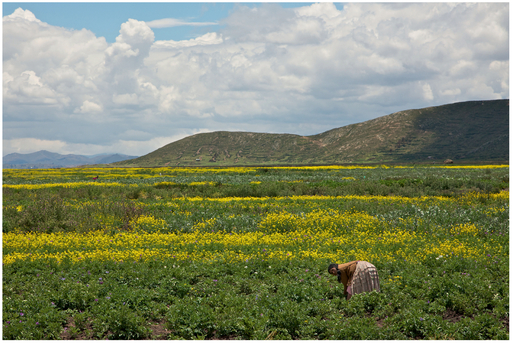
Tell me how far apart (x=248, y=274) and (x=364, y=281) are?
10.3ft

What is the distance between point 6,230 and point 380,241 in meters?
15.9

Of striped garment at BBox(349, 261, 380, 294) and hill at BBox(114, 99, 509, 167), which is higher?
hill at BBox(114, 99, 509, 167)

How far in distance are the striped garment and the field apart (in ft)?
0.89

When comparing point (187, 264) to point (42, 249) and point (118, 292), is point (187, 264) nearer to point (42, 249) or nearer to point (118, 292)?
point (118, 292)

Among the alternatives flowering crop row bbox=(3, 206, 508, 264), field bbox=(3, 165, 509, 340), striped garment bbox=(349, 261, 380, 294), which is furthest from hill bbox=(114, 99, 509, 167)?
striped garment bbox=(349, 261, 380, 294)

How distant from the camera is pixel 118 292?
26.3 ft

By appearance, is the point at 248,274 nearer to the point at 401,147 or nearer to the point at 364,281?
the point at 364,281

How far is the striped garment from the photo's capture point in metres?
8.16

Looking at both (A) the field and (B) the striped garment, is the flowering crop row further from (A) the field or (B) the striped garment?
(B) the striped garment

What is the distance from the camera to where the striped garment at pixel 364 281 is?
321 inches

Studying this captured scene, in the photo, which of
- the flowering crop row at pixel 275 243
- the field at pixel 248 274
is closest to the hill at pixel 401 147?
the flowering crop row at pixel 275 243

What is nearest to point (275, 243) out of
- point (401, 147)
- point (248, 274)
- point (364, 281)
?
point (248, 274)

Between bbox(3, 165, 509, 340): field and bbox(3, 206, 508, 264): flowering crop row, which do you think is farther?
bbox(3, 206, 508, 264): flowering crop row

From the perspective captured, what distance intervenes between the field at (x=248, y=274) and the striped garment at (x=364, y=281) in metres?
0.27
